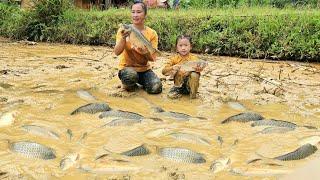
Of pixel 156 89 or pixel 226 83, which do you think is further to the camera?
pixel 226 83

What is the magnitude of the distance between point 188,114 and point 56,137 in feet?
4.57

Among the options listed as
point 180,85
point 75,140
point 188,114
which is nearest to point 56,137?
point 75,140

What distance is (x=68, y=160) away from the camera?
326cm

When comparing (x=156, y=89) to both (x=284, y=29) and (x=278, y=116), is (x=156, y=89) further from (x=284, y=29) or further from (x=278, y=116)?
(x=284, y=29)

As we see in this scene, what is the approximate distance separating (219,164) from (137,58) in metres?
2.45

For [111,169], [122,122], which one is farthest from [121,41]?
[111,169]

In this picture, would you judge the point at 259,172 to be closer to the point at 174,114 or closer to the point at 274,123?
the point at 274,123

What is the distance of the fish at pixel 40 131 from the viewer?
3.77m

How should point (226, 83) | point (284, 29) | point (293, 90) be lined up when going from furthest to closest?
point (284, 29), point (226, 83), point (293, 90)

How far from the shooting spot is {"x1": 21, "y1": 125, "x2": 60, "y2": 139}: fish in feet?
12.4

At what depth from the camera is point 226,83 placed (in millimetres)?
6113

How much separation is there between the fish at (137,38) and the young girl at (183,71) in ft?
0.94

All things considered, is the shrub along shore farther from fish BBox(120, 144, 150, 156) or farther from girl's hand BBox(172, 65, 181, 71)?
fish BBox(120, 144, 150, 156)

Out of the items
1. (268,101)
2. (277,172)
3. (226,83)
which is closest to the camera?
(277,172)
